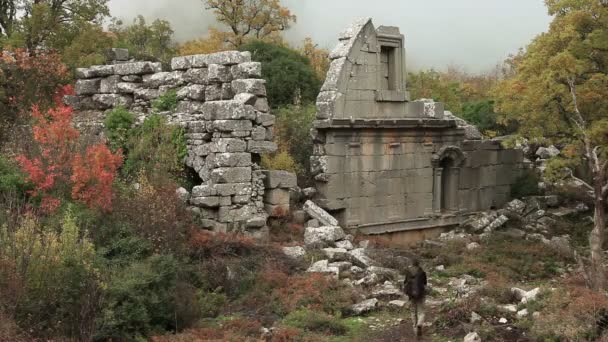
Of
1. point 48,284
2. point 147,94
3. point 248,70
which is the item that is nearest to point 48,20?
point 147,94

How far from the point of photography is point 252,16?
145 ft

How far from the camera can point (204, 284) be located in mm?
12922

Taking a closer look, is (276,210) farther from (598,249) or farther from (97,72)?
(598,249)

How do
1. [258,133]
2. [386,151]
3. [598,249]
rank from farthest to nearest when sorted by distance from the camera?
[386,151]
[258,133]
[598,249]

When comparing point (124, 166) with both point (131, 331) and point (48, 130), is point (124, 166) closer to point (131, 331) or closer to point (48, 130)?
point (48, 130)

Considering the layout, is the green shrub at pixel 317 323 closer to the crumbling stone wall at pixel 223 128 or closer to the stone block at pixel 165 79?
the crumbling stone wall at pixel 223 128

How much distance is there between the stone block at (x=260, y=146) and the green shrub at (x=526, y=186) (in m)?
10.5

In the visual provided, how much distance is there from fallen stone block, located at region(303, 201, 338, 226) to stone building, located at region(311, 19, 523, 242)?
577 mm

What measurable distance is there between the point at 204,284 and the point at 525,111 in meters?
9.04

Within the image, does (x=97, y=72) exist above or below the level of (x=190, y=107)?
above

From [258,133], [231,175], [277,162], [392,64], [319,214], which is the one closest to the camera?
[231,175]

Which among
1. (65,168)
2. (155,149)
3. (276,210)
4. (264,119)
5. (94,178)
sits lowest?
(276,210)

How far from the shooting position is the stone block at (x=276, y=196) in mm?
16453

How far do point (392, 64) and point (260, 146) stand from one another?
560cm
